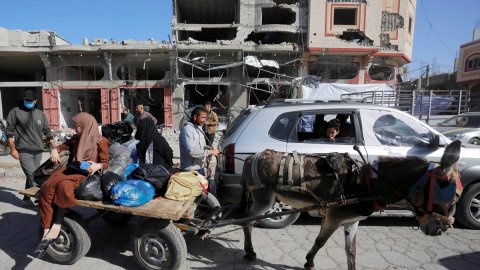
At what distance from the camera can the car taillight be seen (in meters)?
3.80

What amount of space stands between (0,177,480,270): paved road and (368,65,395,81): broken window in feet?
54.3

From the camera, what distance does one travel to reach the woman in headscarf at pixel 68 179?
9.63ft

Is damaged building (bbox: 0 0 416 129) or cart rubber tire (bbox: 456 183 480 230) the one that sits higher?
damaged building (bbox: 0 0 416 129)

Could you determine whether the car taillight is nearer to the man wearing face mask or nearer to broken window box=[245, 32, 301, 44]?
the man wearing face mask

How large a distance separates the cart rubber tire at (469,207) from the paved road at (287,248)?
154 mm

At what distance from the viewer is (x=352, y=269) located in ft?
9.29

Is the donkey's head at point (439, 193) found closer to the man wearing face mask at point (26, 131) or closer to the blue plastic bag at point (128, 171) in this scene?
the blue plastic bag at point (128, 171)

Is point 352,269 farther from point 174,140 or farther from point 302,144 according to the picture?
point 174,140

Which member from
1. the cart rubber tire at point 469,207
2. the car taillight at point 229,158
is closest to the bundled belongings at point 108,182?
the car taillight at point 229,158

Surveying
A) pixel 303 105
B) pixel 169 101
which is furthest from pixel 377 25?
pixel 303 105

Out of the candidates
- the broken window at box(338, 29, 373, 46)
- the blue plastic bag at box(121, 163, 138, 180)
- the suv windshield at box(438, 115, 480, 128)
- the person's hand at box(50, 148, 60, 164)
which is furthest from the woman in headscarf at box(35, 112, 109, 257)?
the broken window at box(338, 29, 373, 46)

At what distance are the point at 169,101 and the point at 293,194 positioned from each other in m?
14.5

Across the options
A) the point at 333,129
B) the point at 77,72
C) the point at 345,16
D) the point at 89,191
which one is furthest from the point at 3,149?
the point at 345,16

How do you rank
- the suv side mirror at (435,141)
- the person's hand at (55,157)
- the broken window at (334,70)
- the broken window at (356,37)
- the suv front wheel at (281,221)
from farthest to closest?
1. the broken window at (334,70)
2. the broken window at (356,37)
3. the suv front wheel at (281,221)
4. the suv side mirror at (435,141)
5. the person's hand at (55,157)
